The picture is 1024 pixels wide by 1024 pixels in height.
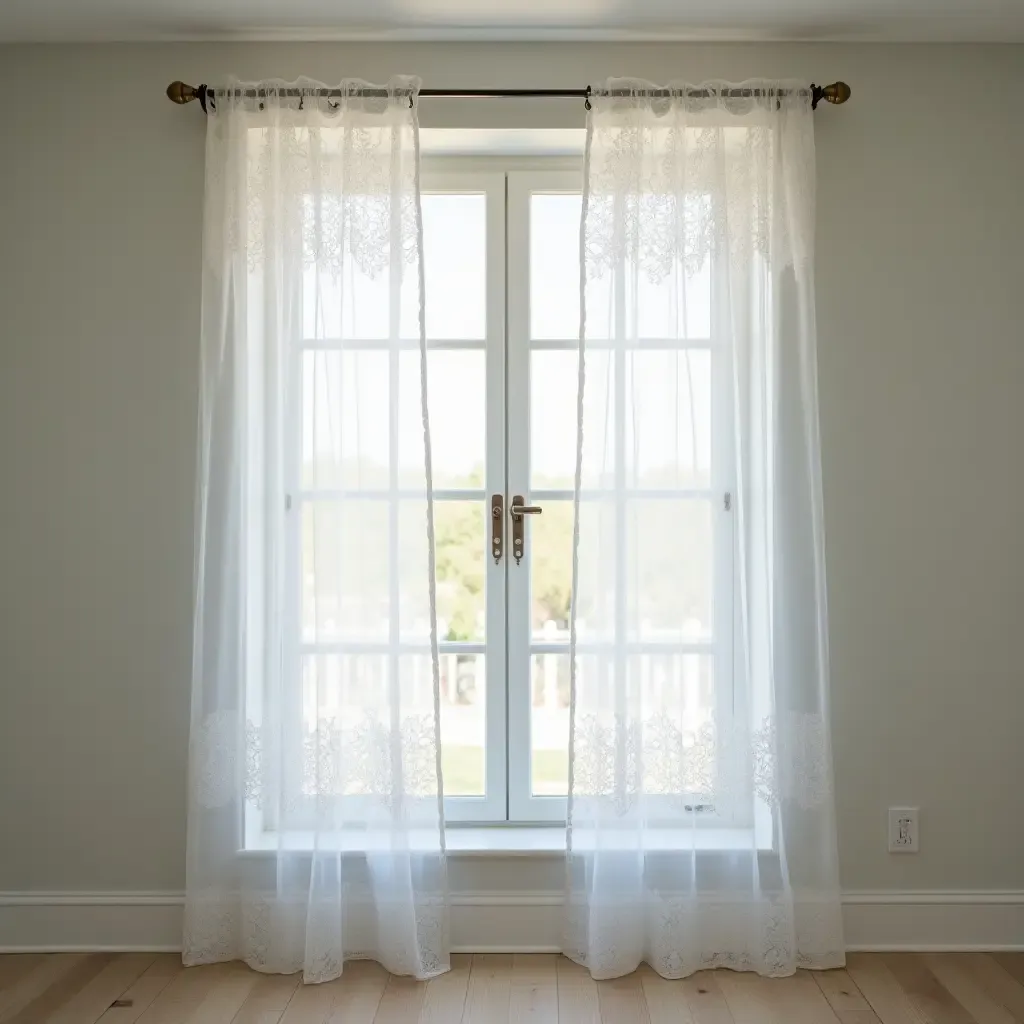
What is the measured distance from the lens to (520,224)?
300 cm

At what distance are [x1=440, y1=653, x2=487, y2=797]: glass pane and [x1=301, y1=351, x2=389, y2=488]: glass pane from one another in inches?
25.7

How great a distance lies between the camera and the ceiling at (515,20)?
261 centimetres

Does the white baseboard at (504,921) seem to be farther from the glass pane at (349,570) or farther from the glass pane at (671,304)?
the glass pane at (671,304)

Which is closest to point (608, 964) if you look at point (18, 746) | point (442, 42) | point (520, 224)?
point (18, 746)

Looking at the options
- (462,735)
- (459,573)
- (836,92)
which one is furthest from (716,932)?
(836,92)

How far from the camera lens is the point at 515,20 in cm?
269

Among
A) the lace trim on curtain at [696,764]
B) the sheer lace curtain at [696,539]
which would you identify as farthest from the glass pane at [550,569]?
the lace trim on curtain at [696,764]

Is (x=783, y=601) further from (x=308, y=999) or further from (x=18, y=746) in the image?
(x=18, y=746)

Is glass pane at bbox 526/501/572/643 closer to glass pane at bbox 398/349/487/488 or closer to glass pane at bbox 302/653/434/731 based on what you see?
glass pane at bbox 398/349/487/488

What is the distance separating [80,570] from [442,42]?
70.0 inches

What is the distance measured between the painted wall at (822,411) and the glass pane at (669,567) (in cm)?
39

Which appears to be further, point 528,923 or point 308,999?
point 528,923

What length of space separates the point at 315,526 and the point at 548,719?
0.90 meters

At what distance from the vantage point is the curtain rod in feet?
8.84
